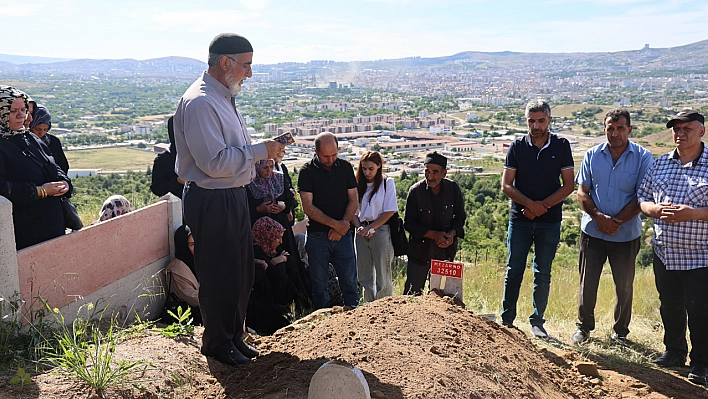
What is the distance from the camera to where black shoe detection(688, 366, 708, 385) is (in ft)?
15.0

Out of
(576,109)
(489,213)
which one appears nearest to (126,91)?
(576,109)

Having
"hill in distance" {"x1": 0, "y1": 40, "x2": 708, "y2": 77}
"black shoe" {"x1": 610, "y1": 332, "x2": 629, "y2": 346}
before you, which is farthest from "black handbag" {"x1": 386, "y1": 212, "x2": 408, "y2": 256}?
"hill in distance" {"x1": 0, "y1": 40, "x2": 708, "y2": 77}

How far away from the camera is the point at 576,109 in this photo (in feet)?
195

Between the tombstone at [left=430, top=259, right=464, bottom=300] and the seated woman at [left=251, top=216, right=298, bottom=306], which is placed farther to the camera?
the seated woman at [left=251, top=216, right=298, bottom=306]

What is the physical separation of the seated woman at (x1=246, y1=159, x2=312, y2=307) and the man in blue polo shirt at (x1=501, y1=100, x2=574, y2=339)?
7.21 ft

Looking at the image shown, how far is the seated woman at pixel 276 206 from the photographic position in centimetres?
595

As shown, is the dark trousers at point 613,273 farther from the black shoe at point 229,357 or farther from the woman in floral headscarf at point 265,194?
the black shoe at point 229,357

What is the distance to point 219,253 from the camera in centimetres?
356

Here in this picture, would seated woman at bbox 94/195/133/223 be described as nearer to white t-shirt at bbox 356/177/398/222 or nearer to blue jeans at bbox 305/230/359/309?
blue jeans at bbox 305/230/359/309

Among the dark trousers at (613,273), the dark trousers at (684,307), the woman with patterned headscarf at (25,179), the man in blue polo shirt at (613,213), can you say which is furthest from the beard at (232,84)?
the dark trousers at (684,307)

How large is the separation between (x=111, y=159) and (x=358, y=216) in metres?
29.5

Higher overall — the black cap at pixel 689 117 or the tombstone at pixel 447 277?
the black cap at pixel 689 117

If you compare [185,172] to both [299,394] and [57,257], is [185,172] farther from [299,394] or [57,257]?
[57,257]

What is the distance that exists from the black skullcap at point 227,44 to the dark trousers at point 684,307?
410 cm
